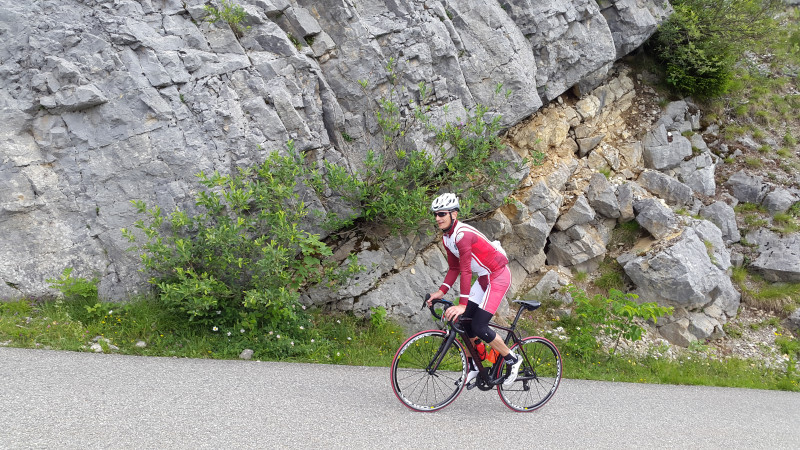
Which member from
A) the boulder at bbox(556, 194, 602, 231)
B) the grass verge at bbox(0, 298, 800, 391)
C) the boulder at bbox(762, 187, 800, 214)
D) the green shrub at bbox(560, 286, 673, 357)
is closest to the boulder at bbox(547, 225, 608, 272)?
the boulder at bbox(556, 194, 602, 231)

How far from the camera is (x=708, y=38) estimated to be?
1182 cm

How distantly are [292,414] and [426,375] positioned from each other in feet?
4.47

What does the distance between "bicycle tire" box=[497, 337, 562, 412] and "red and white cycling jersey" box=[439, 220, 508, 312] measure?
36.0 inches

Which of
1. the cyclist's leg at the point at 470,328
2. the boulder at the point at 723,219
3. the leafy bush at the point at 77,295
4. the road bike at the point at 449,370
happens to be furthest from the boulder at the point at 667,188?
the leafy bush at the point at 77,295

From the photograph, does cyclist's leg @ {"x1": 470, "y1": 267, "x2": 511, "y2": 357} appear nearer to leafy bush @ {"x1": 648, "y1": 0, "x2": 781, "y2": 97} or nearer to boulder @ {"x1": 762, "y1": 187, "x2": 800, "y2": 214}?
boulder @ {"x1": 762, "y1": 187, "x2": 800, "y2": 214}

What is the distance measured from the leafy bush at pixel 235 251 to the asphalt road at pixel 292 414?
2.54 ft

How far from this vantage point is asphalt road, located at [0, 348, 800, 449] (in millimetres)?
4176

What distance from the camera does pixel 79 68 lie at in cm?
682

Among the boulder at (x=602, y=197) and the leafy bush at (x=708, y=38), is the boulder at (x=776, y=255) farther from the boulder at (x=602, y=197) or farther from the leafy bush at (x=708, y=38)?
the leafy bush at (x=708, y=38)

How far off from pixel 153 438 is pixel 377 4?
752 cm

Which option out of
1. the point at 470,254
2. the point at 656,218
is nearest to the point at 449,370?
the point at 470,254

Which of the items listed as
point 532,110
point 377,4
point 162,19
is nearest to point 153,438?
point 162,19

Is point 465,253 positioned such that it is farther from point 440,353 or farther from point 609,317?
point 609,317

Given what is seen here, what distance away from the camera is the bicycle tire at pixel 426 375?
503cm
